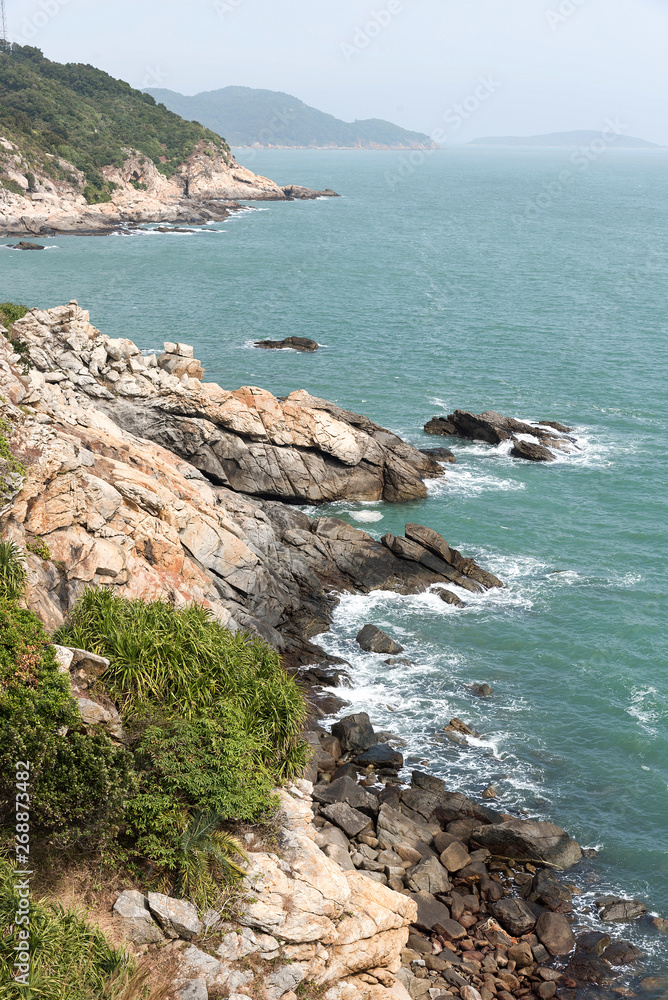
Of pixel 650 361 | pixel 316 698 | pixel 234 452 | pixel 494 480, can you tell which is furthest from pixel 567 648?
pixel 650 361

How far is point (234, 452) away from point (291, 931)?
31096 mm

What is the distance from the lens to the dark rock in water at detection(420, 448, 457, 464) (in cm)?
5088

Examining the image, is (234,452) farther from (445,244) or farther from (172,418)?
(445,244)

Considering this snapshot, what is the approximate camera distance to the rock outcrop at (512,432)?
170 ft

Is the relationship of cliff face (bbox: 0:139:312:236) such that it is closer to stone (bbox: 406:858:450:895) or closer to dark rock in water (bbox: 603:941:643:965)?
stone (bbox: 406:858:450:895)

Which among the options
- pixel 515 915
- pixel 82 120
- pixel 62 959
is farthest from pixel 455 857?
pixel 82 120

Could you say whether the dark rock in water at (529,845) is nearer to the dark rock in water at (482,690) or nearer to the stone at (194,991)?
the dark rock in water at (482,690)

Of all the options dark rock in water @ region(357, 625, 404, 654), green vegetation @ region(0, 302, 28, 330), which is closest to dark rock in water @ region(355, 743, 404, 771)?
dark rock in water @ region(357, 625, 404, 654)

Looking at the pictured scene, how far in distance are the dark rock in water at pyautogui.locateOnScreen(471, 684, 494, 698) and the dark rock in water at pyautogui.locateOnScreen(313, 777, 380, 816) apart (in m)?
8.23

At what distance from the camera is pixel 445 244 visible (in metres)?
131

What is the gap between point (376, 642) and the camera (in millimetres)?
32625

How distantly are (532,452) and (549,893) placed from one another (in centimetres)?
3398

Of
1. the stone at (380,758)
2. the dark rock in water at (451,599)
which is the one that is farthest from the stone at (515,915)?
the dark rock in water at (451,599)

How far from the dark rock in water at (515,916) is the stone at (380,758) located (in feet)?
19.1
